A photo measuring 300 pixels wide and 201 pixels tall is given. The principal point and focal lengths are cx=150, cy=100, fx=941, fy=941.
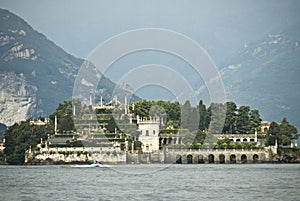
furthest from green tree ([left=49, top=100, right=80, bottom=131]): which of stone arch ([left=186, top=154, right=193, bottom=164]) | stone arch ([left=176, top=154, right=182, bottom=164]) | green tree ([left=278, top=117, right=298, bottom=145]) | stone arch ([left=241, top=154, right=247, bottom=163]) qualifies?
green tree ([left=278, top=117, right=298, bottom=145])

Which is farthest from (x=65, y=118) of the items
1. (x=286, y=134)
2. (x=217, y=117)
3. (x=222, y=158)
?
(x=286, y=134)

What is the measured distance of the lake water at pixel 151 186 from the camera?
6994 cm

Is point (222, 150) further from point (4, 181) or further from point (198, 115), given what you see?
point (4, 181)

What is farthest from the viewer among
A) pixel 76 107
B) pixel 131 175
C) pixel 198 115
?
pixel 76 107

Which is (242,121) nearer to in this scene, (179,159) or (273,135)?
(273,135)

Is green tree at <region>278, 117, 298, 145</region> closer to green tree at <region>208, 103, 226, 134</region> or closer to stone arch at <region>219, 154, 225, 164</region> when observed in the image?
stone arch at <region>219, 154, 225, 164</region>

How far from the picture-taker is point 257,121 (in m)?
159

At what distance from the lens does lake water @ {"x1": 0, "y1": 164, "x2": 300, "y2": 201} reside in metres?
69.9

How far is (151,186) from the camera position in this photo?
263 feet

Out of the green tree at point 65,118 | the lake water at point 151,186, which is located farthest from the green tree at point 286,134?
the lake water at point 151,186

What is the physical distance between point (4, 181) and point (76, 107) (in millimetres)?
76079

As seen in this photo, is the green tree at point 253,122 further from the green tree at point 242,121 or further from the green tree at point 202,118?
the green tree at point 202,118

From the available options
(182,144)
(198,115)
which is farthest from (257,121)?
(182,144)

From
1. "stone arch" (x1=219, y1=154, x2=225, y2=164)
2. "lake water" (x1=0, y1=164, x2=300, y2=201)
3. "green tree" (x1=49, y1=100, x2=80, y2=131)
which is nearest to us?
"lake water" (x1=0, y1=164, x2=300, y2=201)
